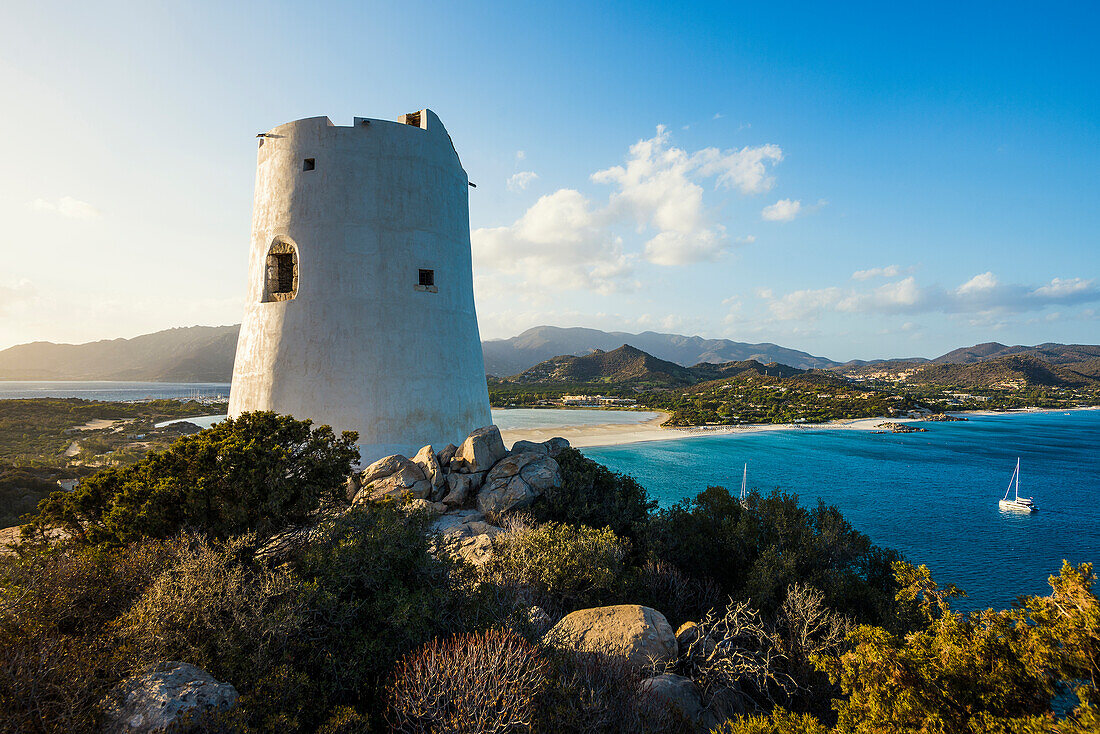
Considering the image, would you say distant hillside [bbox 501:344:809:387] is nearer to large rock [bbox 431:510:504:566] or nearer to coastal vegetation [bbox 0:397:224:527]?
coastal vegetation [bbox 0:397:224:527]

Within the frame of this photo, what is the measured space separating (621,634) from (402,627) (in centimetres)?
236

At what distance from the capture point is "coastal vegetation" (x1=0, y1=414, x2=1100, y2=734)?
306cm

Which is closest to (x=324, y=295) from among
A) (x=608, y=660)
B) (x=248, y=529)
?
(x=248, y=529)

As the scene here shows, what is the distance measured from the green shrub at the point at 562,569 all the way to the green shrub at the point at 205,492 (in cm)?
280

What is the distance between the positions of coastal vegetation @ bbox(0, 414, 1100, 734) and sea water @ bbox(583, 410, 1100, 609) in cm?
1583

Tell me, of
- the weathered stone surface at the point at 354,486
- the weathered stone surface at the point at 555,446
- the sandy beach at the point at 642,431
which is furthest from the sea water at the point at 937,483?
the weathered stone surface at the point at 354,486

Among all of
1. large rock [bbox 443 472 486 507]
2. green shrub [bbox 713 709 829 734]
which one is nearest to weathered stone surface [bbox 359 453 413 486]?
large rock [bbox 443 472 486 507]

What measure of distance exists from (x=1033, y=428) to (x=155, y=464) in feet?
345

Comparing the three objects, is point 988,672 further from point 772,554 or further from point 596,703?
point 772,554

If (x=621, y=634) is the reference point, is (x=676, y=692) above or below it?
below

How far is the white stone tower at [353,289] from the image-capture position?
10.1m

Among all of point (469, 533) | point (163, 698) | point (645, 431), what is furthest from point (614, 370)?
point (163, 698)

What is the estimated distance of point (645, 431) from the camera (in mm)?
57500

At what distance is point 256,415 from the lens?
6.78m
